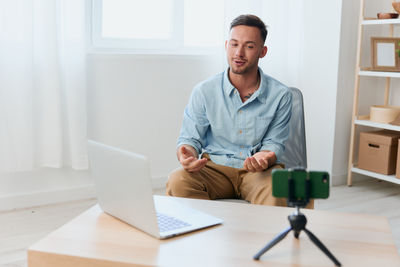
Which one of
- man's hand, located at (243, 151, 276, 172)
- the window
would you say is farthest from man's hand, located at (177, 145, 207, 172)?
the window

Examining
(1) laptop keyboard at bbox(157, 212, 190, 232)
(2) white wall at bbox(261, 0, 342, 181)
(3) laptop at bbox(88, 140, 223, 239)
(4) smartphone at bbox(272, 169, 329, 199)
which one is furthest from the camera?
(2) white wall at bbox(261, 0, 342, 181)

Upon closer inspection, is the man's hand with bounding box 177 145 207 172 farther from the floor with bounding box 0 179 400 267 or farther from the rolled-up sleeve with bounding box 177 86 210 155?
the floor with bounding box 0 179 400 267

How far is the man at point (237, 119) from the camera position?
1918mm

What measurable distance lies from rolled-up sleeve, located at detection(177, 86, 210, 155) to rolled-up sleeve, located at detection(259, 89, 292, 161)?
24 cm

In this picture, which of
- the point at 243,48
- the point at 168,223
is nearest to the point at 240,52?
the point at 243,48

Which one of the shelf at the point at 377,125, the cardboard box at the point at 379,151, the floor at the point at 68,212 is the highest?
the shelf at the point at 377,125

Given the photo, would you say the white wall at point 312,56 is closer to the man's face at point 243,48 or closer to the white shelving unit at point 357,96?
the white shelving unit at point 357,96

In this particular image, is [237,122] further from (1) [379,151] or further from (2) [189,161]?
(1) [379,151]

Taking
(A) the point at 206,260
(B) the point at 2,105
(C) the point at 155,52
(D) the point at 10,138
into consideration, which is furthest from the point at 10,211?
(A) the point at 206,260

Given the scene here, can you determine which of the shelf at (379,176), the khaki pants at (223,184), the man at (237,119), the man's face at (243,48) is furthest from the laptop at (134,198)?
the shelf at (379,176)

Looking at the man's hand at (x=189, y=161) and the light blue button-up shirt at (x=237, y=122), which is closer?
the man's hand at (x=189, y=161)

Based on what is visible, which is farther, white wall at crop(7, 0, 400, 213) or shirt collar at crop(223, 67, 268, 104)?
white wall at crop(7, 0, 400, 213)

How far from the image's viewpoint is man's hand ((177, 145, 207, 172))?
1759 millimetres

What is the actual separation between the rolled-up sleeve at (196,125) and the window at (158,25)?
116 centimetres
